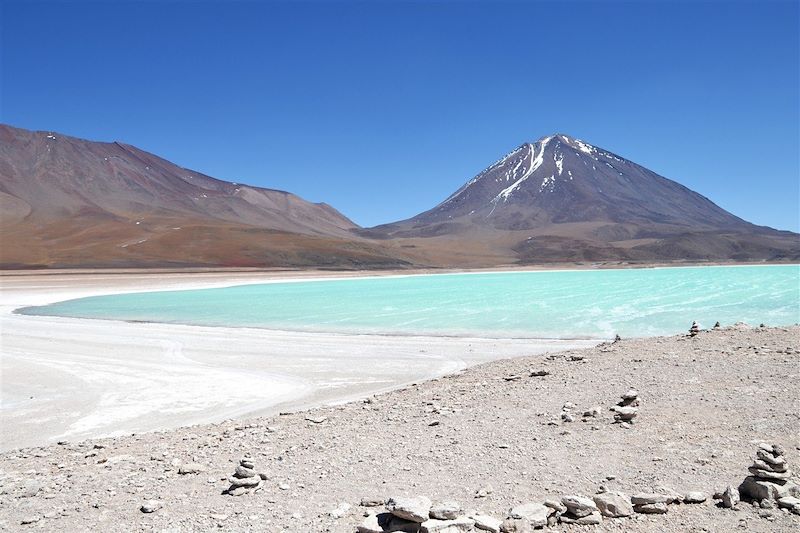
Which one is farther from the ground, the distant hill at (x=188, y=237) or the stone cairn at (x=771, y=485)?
the distant hill at (x=188, y=237)

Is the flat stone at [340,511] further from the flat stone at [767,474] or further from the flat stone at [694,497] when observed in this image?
the flat stone at [767,474]

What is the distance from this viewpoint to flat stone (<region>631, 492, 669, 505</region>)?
4.38 m

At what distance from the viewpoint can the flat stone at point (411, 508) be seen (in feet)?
13.3

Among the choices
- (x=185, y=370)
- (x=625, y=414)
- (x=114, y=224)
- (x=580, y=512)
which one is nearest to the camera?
(x=580, y=512)

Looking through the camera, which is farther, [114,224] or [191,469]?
[114,224]

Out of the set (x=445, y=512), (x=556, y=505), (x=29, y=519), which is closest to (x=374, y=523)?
(x=445, y=512)

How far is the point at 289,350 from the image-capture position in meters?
15.2

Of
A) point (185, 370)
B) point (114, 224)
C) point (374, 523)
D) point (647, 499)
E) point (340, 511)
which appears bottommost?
point (185, 370)

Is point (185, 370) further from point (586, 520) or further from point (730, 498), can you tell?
point (730, 498)

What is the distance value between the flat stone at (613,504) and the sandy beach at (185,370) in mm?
5704

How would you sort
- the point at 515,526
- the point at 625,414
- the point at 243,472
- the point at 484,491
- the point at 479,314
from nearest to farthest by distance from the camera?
1. the point at 515,526
2. the point at 484,491
3. the point at 243,472
4. the point at 625,414
5. the point at 479,314

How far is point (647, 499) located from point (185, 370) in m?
10.1

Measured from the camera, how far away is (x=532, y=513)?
4.25 m

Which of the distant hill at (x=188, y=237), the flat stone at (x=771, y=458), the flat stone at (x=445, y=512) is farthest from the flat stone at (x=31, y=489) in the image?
the distant hill at (x=188, y=237)
